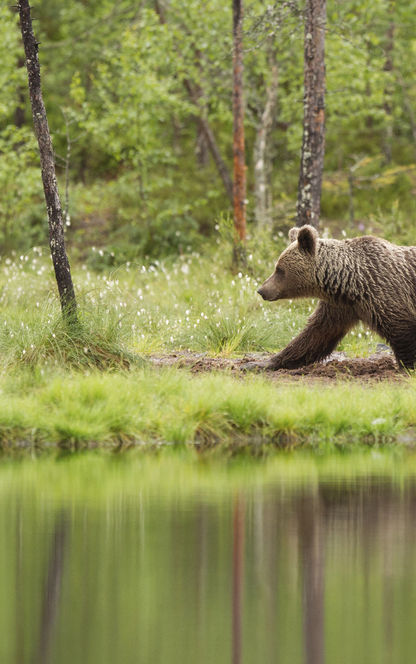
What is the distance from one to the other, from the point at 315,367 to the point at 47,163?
4169mm

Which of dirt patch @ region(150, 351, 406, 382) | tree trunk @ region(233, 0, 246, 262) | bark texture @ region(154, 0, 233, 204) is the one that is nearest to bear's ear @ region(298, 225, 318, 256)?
dirt patch @ region(150, 351, 406, 382)

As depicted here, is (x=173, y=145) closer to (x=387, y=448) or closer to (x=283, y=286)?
→ (x=283, y=286)

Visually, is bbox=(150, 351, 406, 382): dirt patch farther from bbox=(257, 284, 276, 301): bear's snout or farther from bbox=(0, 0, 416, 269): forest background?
bbox=(0, 0, 416, 269): forest background

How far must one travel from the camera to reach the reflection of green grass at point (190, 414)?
33.3ft

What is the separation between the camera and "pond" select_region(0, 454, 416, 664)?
16.7 ft

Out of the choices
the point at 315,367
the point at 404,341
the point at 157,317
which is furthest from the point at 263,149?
the point at 404,341

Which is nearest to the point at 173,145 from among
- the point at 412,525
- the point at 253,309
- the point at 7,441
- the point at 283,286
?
the point at 253,309

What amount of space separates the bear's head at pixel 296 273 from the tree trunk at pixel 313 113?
5265mm

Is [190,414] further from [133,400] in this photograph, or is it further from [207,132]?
[207,132]

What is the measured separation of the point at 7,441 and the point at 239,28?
→ 13250 millimetres

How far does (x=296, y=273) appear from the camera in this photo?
12.7 m

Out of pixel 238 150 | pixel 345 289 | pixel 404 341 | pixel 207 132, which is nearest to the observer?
pixel 404 341

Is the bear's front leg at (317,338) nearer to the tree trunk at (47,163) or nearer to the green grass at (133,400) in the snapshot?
the green grass at (133,400)

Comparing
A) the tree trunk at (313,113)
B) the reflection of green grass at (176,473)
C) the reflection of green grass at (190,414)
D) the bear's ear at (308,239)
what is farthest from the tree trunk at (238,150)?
the reflection of green grass at (176,473)
